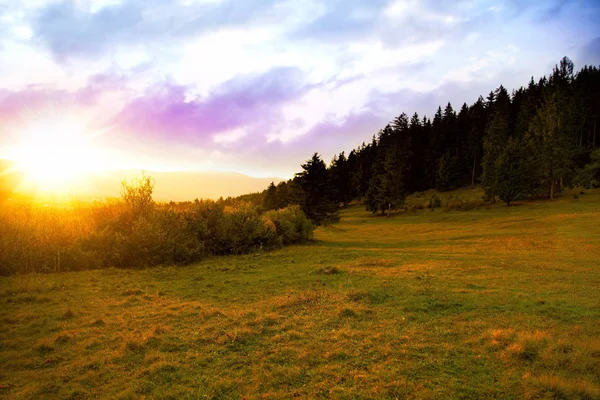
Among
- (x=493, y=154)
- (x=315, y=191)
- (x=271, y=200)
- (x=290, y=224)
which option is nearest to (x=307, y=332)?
(x=290, y=224)

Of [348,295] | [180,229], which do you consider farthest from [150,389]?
[180,229]

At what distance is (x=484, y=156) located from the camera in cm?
6419

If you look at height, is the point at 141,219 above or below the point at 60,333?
above

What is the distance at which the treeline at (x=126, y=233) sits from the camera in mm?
16094

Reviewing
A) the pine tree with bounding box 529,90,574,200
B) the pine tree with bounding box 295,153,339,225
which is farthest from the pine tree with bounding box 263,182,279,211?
the pine tree with bounding box 529,90,574,200

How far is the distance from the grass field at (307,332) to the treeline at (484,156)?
2577cm

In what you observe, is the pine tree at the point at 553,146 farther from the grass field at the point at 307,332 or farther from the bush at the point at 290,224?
the bush at the point at 290,224

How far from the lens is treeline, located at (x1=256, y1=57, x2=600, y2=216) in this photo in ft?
156

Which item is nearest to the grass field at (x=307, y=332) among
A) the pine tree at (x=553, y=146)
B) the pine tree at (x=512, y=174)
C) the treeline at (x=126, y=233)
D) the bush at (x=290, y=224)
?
the treeline at (x=126, y=233)

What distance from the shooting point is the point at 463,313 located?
33.0 ft

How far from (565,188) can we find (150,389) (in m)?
71.6

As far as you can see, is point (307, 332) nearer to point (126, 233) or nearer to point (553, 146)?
point (126, 233)

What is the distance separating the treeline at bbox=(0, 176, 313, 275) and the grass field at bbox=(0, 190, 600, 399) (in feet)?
5.74

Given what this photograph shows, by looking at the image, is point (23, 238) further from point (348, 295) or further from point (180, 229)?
point (348, 295)
